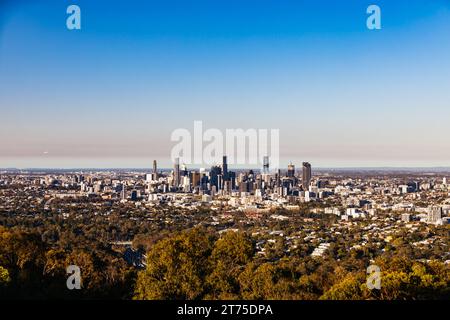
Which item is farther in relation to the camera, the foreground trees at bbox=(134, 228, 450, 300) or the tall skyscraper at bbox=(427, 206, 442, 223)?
the tall skyscraper at bbox=(427, 206, 442, 223)

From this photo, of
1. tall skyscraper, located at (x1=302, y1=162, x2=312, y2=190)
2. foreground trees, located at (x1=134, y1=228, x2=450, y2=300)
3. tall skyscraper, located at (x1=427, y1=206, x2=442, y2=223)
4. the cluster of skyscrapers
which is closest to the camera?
foreground trees, located at (x1=134, y1=228, x2=450, y2=300)

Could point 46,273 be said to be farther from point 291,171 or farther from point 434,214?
point 434,214

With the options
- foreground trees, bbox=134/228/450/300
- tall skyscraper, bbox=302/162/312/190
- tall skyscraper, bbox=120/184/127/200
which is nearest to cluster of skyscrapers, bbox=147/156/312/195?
tall skyscraper, bbox=302/162/312/190

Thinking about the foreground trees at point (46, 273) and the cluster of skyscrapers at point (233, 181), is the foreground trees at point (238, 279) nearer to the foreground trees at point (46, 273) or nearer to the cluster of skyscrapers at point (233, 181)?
the foreground trees at point (46, 273)

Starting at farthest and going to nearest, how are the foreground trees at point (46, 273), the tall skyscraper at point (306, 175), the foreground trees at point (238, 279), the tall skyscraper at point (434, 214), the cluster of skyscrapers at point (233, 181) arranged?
the tall skyscraper at point (434, 214) < the tall skyscraper at point (306, 175) < the cluster of skyscrapers at point (233, 181) < the foreground trees at point (46, 273) < the foreground trees at point (238, 279)

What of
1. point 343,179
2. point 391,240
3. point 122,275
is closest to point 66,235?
point 122,275

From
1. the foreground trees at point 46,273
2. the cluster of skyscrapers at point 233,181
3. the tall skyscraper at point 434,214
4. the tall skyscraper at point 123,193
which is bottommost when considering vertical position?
the tall skyscraper at point 434,214

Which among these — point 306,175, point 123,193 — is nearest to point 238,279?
point 123,193

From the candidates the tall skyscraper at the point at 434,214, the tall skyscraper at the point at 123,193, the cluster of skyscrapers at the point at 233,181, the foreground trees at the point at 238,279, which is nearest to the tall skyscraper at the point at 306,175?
the cluster of skyscrapers at the point at 233,181

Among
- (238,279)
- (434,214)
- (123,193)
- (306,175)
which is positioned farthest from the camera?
(434,214)

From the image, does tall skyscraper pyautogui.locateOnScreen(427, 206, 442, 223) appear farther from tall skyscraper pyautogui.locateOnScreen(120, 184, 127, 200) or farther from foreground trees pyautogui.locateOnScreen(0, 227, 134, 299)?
foreground trees pyautogui.locateOnScreen(0, 227, 134, 299)

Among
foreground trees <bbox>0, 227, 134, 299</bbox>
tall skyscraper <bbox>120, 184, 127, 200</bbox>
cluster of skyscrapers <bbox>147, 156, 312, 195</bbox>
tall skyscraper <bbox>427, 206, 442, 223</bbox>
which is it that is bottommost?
tall skyscraper <bbox>427, 206, 442, 223</bbox>
